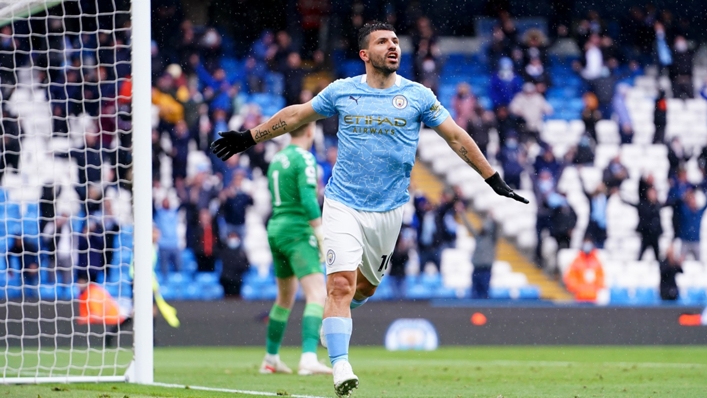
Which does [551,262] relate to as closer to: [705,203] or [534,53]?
[705,203]

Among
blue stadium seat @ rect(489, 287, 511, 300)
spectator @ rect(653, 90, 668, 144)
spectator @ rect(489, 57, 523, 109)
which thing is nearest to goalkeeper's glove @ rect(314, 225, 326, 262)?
blue stadium seat @ rect(489, 287, 511, 300)

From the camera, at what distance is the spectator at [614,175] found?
20.2 m

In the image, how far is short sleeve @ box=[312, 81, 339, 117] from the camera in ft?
23.7

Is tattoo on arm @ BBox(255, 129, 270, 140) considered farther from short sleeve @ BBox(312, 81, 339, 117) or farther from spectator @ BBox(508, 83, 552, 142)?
spectator @ BBox(508, 83, 552, 142)

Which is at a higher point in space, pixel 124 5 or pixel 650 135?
pixel 124 5

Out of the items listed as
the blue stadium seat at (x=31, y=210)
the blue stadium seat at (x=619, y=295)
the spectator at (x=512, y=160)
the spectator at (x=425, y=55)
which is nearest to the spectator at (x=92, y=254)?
the blue stadium seat at (x=31, y=210)

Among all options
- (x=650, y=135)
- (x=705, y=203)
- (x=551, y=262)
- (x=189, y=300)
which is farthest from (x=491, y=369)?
(x=650, y=135)

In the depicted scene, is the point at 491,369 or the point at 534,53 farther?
the point at 534,53

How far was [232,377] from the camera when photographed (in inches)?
392

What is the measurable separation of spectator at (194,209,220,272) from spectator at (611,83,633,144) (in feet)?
28.3

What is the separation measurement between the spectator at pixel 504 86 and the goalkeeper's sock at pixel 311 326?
12557 mm

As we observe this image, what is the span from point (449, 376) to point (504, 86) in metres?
12.8

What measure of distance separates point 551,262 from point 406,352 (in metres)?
5.60

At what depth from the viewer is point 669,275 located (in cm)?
1916
